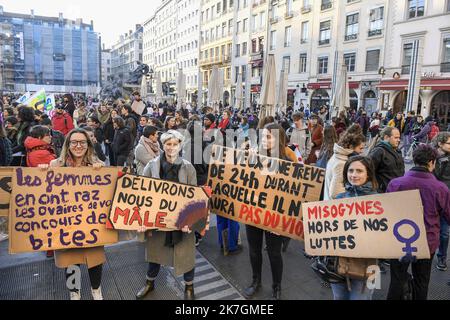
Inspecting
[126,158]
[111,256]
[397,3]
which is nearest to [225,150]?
[111,256]

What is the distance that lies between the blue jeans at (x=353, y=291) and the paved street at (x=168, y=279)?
0.86 metres

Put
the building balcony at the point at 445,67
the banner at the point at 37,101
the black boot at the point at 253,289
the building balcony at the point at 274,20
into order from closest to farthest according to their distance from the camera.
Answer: the black boot at the point at 253,289
the banner at the point at 37,101
the building balcony at the point at 445,67
the building balcony at the point at 274,20

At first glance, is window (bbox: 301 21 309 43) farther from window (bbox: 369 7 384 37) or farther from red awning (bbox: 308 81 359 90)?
window (bbox: 369 7 384 37)

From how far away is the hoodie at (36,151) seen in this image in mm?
4328

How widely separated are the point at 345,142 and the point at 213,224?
2995 mm

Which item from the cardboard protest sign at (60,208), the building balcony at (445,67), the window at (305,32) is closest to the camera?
Answer: the cardboard protest sign at (60,208)

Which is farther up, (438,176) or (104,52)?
(104,52)

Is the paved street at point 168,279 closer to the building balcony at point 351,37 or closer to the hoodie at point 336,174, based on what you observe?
the hoodie at point 336,174

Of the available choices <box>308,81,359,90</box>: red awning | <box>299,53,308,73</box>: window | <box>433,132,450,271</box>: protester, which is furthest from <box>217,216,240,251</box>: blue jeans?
<box>299,53,308,73</box>: window

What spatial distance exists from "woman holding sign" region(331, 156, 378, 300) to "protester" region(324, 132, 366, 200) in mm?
526

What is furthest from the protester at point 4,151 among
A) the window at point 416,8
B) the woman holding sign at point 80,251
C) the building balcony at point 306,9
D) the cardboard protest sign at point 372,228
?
the building balcony at point 306,9

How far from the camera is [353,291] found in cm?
282
